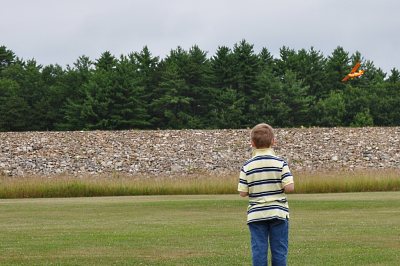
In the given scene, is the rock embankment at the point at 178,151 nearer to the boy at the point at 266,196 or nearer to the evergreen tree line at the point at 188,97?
the evergreen tree line at the point at 188,97

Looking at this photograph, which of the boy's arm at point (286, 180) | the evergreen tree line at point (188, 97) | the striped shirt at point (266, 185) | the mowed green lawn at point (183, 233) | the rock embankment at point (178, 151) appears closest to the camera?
the boy's arm at point (286, 180)

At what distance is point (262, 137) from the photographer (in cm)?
860

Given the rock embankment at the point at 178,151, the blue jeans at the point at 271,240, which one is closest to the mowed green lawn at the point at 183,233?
the blue jeans at the point at 271,240

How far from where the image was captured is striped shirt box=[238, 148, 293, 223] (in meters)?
8.58

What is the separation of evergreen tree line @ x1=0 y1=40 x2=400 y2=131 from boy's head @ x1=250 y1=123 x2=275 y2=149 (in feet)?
212

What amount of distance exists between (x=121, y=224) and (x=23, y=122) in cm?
5883

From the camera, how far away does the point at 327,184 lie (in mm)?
35375

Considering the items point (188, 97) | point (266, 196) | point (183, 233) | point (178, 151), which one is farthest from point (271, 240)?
point (188, 97)

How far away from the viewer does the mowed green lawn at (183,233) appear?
12672 millimetres

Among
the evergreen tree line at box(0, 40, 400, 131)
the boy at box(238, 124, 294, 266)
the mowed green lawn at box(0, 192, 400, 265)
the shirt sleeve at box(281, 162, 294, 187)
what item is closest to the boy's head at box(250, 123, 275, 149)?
the boy at box(238, 124, 294, 266)

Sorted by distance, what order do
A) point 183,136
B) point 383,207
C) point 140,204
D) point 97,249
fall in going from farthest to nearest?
point 183,136 < point 140,204 < point 383,207 < point 97,249

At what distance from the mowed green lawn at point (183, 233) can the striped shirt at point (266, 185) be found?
3485 mm

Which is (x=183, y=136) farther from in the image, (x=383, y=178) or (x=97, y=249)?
(x=97, y=249)

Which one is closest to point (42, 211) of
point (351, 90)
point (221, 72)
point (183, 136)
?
point (183, 136)
